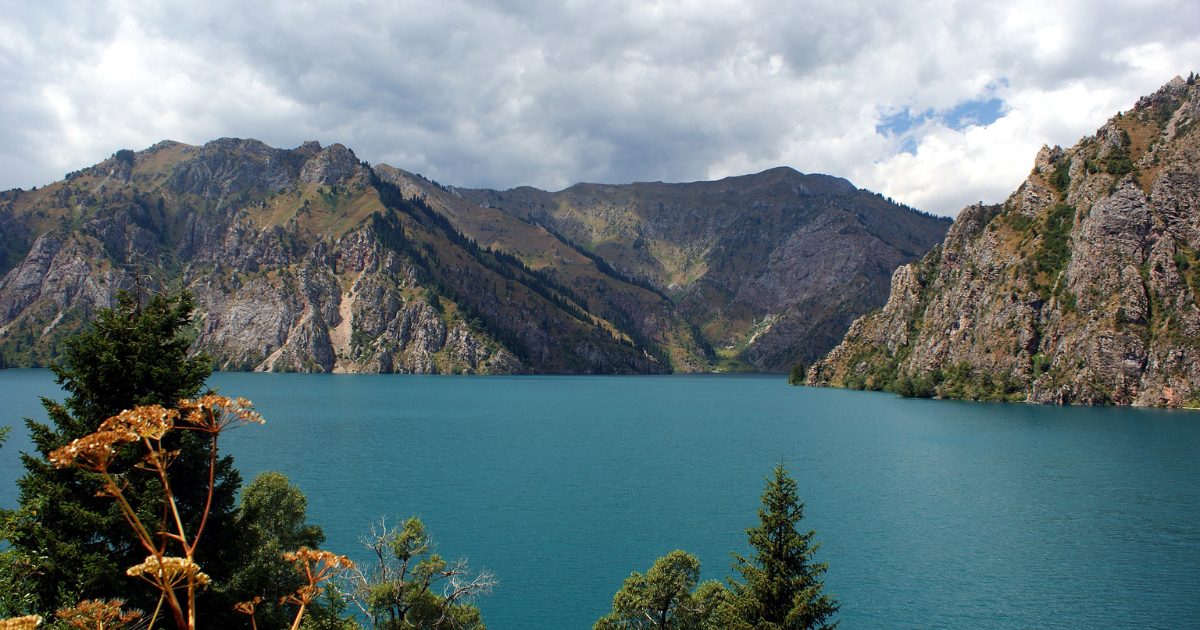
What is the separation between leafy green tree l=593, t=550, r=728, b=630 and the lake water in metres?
8.87

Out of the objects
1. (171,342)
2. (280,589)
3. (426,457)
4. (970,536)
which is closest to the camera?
(171,342)

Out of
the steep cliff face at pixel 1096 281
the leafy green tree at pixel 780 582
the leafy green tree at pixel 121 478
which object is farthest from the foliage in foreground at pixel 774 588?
the steep cliff face at pixel 1096 281

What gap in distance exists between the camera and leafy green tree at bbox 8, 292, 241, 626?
18.1 meters

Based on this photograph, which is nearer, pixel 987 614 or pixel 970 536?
pixel 987 614

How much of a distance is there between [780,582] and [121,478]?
75.1 feet

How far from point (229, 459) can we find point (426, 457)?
6125cm

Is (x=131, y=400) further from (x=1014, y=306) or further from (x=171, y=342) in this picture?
(x=1014, y=306)

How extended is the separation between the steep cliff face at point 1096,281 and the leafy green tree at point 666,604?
164625 millimetres

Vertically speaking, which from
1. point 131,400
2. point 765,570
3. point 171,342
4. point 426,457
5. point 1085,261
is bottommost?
point 426,457

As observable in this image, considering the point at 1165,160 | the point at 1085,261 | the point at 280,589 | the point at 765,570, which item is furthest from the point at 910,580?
the point at 1165,160

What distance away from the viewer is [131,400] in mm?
21703

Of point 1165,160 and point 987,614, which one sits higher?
point 1165,160

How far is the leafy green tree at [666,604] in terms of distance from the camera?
27953 mm

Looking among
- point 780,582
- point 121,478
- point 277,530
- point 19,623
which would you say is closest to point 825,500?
point 780,582
